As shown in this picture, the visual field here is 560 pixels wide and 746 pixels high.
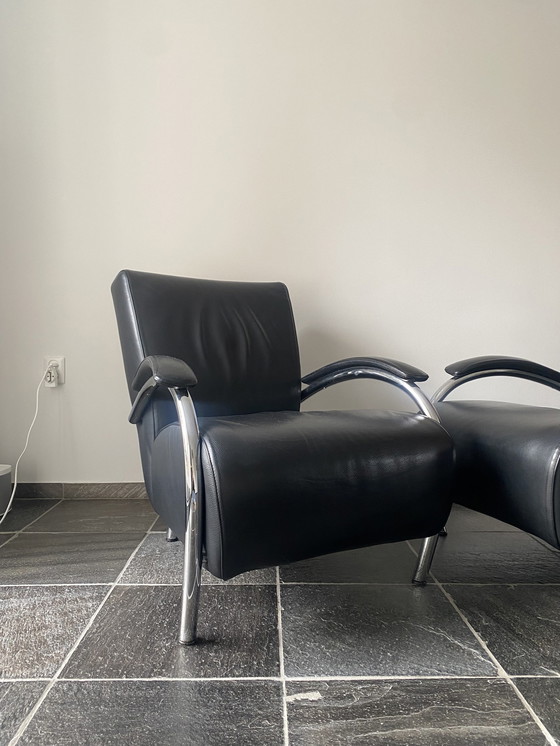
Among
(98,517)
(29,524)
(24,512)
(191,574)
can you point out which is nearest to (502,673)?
(191,574)

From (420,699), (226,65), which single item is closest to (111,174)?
(226,65)

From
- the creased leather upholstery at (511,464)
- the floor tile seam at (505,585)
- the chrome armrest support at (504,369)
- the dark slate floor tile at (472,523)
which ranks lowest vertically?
the dark slate floor tile at (472,523)

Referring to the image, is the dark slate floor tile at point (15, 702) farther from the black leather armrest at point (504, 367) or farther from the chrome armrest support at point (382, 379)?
the black leather armrest at point (504, 367)

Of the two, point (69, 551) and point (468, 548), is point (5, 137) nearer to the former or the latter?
point (69, 551)

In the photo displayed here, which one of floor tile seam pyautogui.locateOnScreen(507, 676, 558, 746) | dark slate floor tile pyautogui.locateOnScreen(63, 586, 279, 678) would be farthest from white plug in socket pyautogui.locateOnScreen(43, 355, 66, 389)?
floor tile seam pyautogui.locateOnScreen(507, 676, 558, 746)

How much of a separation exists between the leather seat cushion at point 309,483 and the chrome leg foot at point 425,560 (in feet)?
0.62

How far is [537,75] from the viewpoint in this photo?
214 cm

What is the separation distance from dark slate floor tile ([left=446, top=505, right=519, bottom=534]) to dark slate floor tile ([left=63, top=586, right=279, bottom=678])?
85cm

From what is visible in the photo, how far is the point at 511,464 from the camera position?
4.08ft

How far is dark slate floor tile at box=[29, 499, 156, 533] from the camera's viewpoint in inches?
70.6

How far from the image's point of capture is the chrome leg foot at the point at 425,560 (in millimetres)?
1378

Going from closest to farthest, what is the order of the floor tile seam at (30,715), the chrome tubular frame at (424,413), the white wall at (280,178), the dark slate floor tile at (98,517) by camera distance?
the floor tile seam at (30,715), the chrome tubular frame at (424,413), the dark slate floor tile at (98,517), the white wall at (280,178)

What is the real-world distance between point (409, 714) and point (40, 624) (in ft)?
2.53

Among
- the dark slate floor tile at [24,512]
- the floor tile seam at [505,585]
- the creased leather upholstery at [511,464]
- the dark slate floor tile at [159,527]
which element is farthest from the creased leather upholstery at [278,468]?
the dark slate floor tile at [24,512]
